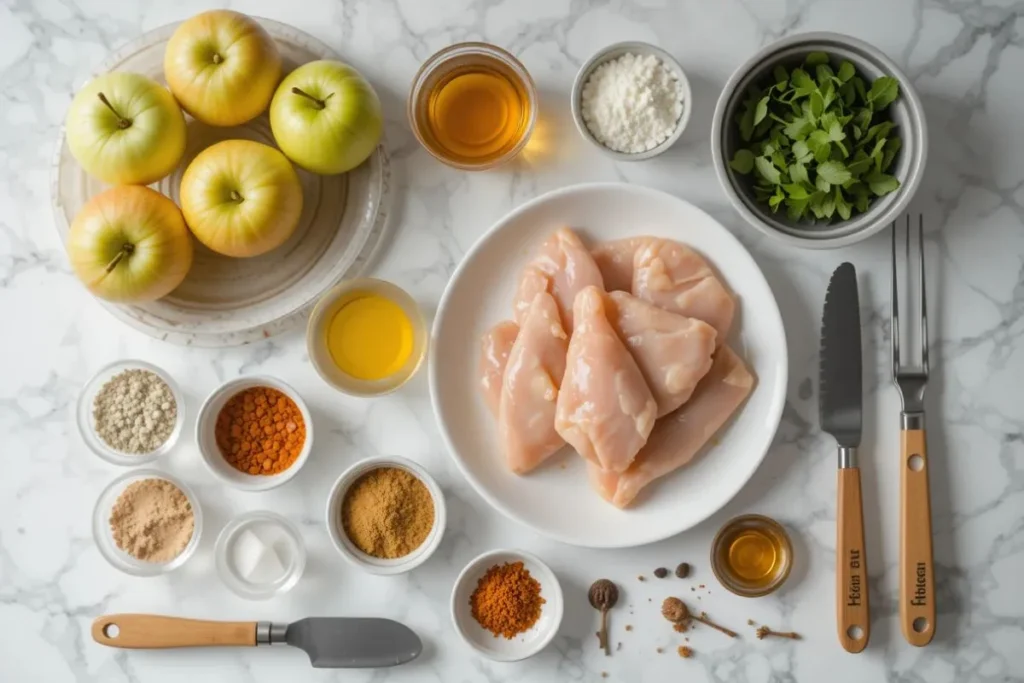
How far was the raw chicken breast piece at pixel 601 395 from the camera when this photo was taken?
62.6 inches

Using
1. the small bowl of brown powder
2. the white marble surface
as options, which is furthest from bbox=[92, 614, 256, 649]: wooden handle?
the small bowl of brown powder

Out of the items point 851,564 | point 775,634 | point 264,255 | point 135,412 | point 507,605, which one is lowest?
point 775,634

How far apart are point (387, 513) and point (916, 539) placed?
0.96 meters

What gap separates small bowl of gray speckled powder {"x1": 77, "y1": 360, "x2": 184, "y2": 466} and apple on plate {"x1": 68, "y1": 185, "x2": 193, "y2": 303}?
0.19 m

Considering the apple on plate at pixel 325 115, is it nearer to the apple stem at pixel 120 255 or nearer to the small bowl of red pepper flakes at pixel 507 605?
the apple stem at pixel 120 255

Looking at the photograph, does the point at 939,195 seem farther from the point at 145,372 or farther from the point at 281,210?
the point at 145,372

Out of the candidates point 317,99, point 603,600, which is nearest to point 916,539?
point 603,600

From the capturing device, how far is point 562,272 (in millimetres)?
1686

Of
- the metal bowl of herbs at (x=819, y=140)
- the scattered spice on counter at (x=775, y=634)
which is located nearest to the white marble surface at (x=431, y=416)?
the scattered spice on counter at (x=775, y=634)

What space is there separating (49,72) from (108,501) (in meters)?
0.84

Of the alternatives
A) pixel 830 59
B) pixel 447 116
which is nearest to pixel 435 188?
pixel 447 116

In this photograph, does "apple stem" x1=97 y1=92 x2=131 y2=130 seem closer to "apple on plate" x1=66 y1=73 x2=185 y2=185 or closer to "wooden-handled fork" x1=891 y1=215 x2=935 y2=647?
"apple on plate" x1=66 y1=73 x2=185 y2=185

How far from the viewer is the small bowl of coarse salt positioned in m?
1.64

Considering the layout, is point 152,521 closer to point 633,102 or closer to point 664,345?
point 664,345
